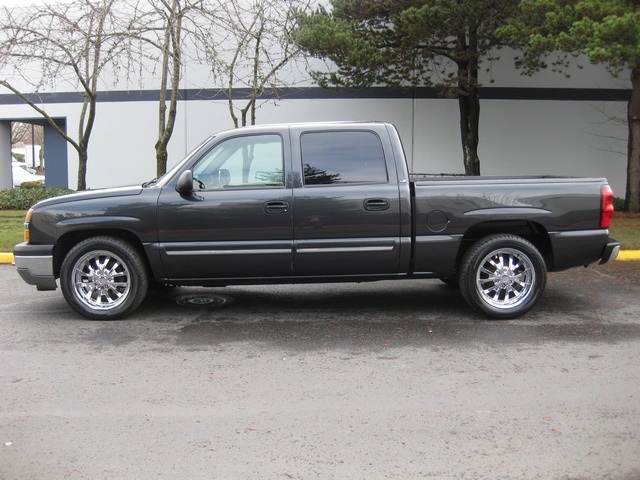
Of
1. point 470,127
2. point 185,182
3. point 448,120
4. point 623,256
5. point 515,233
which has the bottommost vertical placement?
point 623,256

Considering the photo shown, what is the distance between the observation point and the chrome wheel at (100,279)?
6.67m

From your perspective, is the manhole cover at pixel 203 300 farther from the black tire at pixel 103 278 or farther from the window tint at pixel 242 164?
the window tint at pixel 242 164

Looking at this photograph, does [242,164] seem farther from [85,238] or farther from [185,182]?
[85,238]

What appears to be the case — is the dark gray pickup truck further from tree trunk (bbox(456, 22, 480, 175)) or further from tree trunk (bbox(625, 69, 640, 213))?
tree trunk (bbox(625, 69, 640, 213))

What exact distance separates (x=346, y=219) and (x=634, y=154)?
11.8 meters

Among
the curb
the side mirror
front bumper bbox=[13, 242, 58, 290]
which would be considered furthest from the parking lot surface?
the curb

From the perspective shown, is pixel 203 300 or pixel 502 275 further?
pixel 203 300

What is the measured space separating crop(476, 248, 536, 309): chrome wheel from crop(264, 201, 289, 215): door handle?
1975 mm

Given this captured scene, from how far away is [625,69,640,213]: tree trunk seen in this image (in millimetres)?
15492

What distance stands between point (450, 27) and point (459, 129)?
499cm

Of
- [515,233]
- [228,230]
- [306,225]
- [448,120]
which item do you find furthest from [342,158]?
[448,120]

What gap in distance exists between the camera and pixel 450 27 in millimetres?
13508

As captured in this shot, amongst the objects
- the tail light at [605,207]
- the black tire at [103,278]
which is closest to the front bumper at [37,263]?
the black tire at [103,278]

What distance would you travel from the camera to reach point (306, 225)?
655 cm
